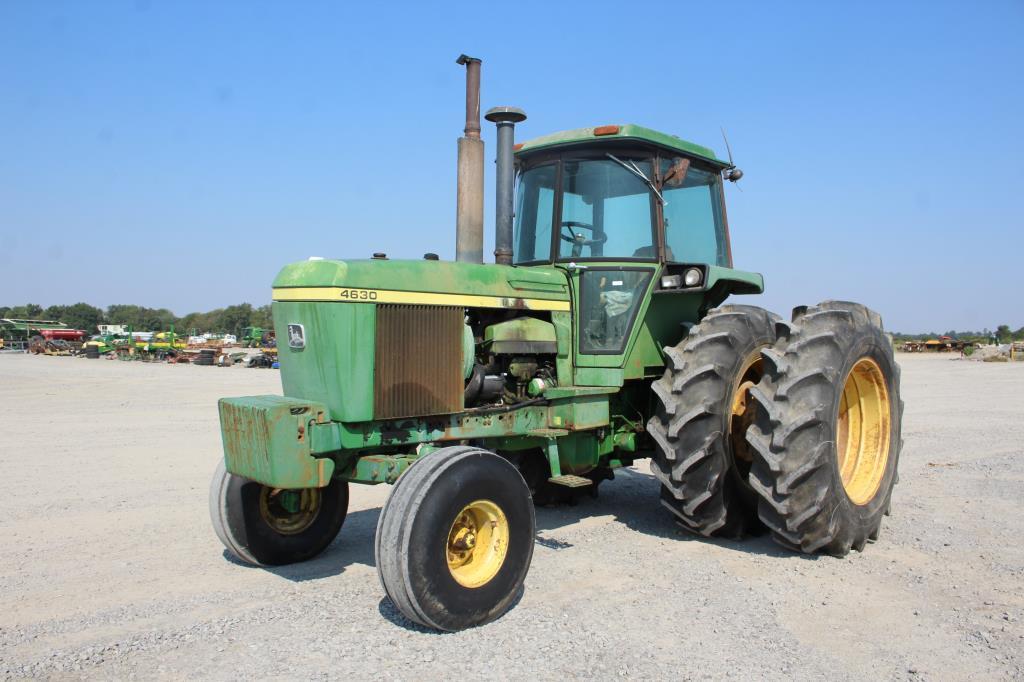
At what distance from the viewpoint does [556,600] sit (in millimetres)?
4465

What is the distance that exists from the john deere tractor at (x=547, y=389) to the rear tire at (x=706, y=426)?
0.01 metres

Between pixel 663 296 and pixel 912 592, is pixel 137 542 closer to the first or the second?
pixel 663 296

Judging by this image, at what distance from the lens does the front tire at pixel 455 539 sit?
3848mm

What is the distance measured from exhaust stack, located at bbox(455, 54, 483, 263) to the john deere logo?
132cm

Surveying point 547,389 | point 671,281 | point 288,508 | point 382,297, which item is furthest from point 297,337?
point 671,281

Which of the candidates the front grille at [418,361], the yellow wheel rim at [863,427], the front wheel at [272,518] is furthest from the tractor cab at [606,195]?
the front wheel at [272,518]

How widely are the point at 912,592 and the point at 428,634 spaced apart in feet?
9.09

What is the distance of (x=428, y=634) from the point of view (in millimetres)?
3955

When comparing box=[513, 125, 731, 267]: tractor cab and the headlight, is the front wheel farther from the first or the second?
the headlight

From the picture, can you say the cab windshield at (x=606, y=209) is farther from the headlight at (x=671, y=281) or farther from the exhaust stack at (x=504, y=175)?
the exhaust stack at (x=504, y=175)

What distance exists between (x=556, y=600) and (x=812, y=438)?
6.49 ft

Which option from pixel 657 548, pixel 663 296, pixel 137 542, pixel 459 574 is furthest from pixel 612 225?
pixel 137 542

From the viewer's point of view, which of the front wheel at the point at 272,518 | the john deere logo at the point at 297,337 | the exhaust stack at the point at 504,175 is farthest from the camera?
the exhaust stack at the point at 504,175

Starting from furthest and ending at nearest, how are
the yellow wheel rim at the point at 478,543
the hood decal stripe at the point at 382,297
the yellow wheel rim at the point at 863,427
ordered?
the yellow wheel rim at the point at 863,427
the hood decal stripe at the point at 382,297
the yellow wheel rim at the point at 478,543
